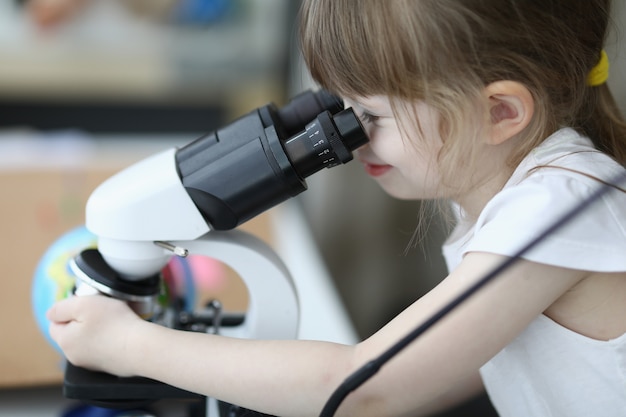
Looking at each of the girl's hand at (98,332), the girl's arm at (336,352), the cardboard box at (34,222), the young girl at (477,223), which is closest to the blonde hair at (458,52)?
the young girl at (477,223)

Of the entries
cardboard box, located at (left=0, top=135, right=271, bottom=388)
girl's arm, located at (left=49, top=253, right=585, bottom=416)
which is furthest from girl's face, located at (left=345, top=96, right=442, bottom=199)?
cardboard box, located at (left=0, top=135, right=271, bottom=388)

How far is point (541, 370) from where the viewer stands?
0.68m

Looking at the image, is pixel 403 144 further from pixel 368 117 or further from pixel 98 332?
pixel 98 332

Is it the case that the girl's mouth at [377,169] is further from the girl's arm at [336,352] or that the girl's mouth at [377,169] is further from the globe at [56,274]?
the globe at [56,274]

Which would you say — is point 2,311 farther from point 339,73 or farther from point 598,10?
point 598,10

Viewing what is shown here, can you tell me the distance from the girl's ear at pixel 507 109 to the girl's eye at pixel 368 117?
0.35ft

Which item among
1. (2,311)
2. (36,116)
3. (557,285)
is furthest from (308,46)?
(36,116)

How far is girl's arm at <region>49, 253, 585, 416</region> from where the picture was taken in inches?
22.7

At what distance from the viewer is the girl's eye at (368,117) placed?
0.68 m

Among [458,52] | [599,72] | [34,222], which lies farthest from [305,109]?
[34,222]

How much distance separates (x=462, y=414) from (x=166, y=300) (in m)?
0.77

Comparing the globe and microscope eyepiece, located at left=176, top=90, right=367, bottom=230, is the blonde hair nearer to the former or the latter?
microscope eyepiece, located at left=176, top=90, right=367, bottom=230

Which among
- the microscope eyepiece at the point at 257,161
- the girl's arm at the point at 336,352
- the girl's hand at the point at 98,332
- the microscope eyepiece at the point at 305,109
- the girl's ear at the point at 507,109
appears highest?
the microscope eyepiece at the point at 305,109

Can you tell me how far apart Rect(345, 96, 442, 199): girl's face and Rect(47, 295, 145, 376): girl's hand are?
0.28 meters
